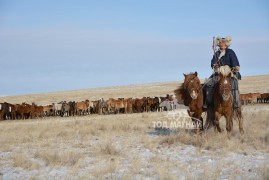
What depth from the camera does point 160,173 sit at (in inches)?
227

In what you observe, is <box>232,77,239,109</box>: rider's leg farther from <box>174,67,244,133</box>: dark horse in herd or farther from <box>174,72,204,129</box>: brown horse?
<box>174,72,204,129</box>: brown horse

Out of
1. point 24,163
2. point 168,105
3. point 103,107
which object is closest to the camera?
point 24,163

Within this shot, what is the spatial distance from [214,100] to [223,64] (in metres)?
1.22

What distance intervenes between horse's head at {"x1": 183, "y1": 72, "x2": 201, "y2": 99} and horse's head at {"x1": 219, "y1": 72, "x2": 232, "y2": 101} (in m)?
0.80

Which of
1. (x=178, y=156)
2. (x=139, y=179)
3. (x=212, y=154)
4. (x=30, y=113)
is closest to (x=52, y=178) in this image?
(x=139, y=179)

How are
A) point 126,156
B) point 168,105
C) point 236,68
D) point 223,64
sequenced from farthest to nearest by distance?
point 168,105
point 223,64
point 236,68
point 126,156

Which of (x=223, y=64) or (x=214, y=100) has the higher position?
(x=223, y=64)

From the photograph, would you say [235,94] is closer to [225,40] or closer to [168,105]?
[225,40]

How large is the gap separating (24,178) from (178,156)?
3129 millimetres

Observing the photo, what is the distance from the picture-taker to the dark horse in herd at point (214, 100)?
374 inches

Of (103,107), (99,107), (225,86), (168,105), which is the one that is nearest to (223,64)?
(225,86)

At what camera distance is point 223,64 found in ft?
34.4

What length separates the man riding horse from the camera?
10164 mm

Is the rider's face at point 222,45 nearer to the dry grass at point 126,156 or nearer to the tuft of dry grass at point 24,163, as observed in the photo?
the dry grass at point 126,156
